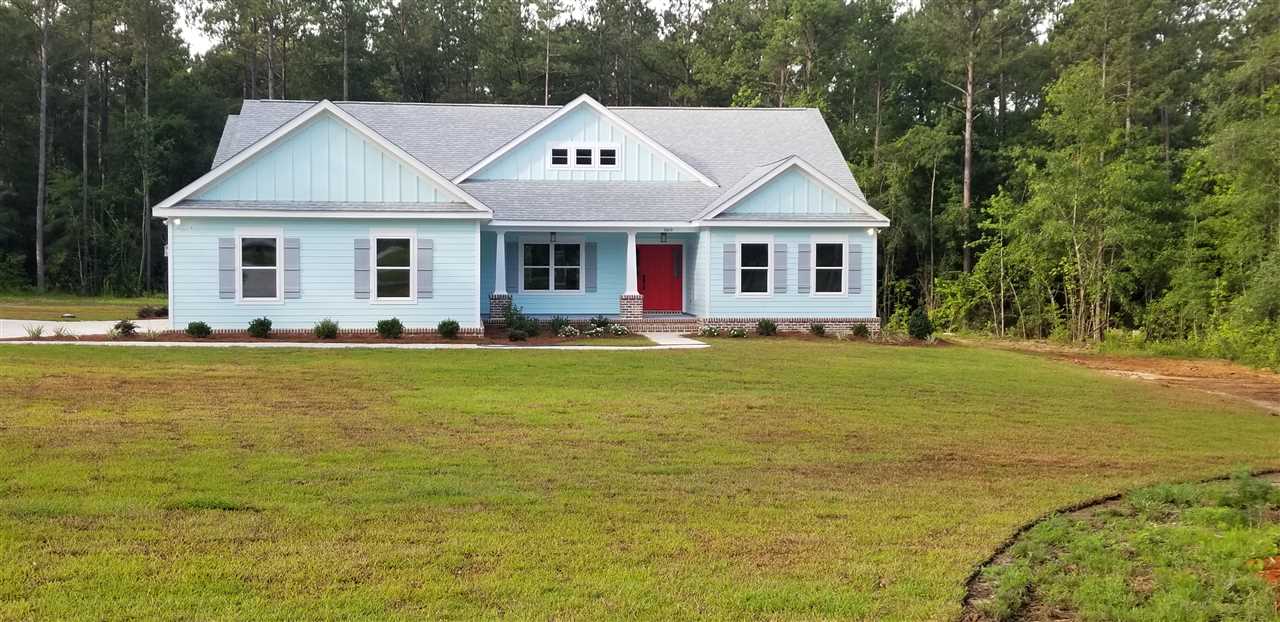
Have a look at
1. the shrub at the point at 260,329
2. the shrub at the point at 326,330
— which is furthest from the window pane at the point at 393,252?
the shrub at the point at 260,329

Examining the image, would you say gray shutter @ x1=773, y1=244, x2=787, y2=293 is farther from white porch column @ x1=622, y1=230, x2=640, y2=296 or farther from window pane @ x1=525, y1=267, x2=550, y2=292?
window pane @ x1=525, y1=267, x2=550, y2=292

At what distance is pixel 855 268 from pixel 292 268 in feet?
41.9

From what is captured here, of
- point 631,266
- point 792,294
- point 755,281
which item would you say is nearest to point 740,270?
point 755,281

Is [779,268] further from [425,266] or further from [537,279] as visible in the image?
[425,266]

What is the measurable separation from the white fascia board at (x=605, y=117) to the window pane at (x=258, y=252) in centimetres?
594

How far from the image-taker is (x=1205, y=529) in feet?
21.8

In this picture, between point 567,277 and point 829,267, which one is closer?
point 829,267

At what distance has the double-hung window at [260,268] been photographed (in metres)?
21.0

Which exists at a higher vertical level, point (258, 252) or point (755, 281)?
point (258, 252)

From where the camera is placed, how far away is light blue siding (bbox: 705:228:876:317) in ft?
80.1

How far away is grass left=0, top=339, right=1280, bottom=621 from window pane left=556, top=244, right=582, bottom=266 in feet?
35.6

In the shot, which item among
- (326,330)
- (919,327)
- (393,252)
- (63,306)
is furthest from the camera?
(63,306)

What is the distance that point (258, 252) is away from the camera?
2102 centimetres

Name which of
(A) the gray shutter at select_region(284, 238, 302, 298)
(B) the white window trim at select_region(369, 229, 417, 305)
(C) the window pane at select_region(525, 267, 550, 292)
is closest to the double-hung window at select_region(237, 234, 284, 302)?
(A) the gray shutter at select_region(284, 238, 302, 298)
